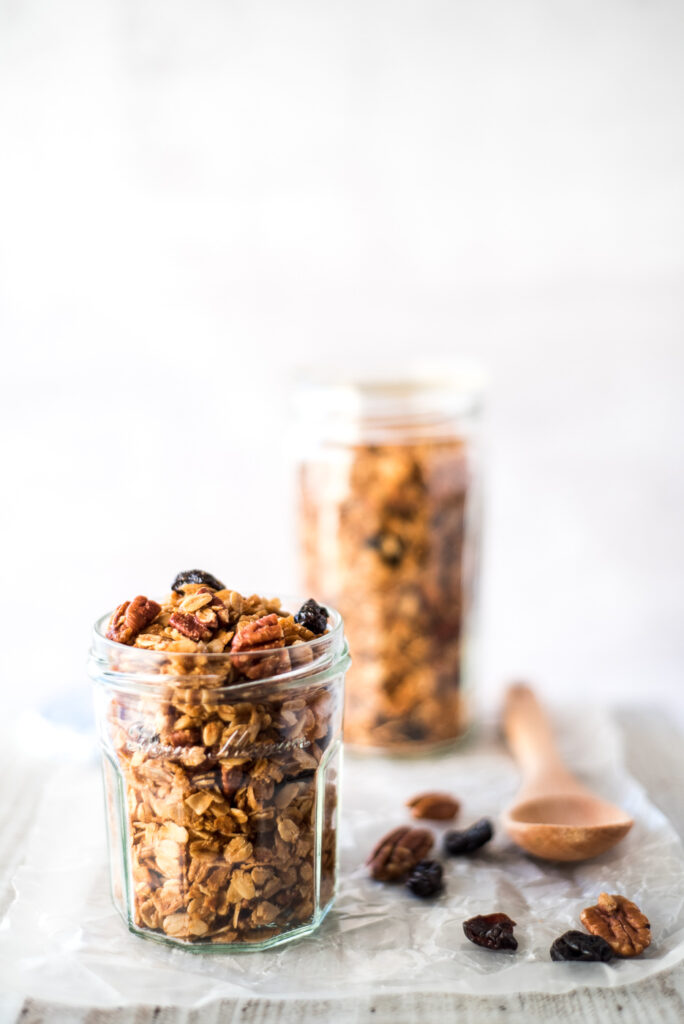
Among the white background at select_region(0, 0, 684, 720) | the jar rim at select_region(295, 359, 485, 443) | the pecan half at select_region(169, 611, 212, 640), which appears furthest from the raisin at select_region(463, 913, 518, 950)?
the white background at select_region(0, 0, 684, 720)

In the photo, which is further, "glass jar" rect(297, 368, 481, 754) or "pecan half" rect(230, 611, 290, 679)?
"glass jar" rect(297, 368, 481, 754)

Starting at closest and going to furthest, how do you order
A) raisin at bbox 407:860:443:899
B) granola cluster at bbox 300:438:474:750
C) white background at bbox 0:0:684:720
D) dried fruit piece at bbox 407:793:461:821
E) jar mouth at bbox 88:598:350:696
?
jar mouth at bbox 88:598:350:696
raisin at bbox 407:860:443:899
dried fruit piece at bbox 407:793:461:821
granola cluster at bbox 300:438:474:750
white background at bbox 0:0:684:720

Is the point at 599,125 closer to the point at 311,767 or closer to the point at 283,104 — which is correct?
the point at 283,104

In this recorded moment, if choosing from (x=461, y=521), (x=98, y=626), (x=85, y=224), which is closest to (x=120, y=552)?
(x=85, y=224)

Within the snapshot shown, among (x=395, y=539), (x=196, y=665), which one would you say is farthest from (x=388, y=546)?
(x=196, y=665)

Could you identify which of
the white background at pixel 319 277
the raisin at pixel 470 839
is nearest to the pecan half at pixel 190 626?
the raisin at pixel 470 839

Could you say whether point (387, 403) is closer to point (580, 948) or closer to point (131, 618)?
point (131, 618)

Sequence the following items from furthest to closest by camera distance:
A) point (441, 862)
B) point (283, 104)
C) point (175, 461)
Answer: point (175, 461) → point (283, 104) → point (441, 862)

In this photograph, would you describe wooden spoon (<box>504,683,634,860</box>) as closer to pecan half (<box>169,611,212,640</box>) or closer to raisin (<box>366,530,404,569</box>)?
raisin (<box>366,530,404,569</box>)
